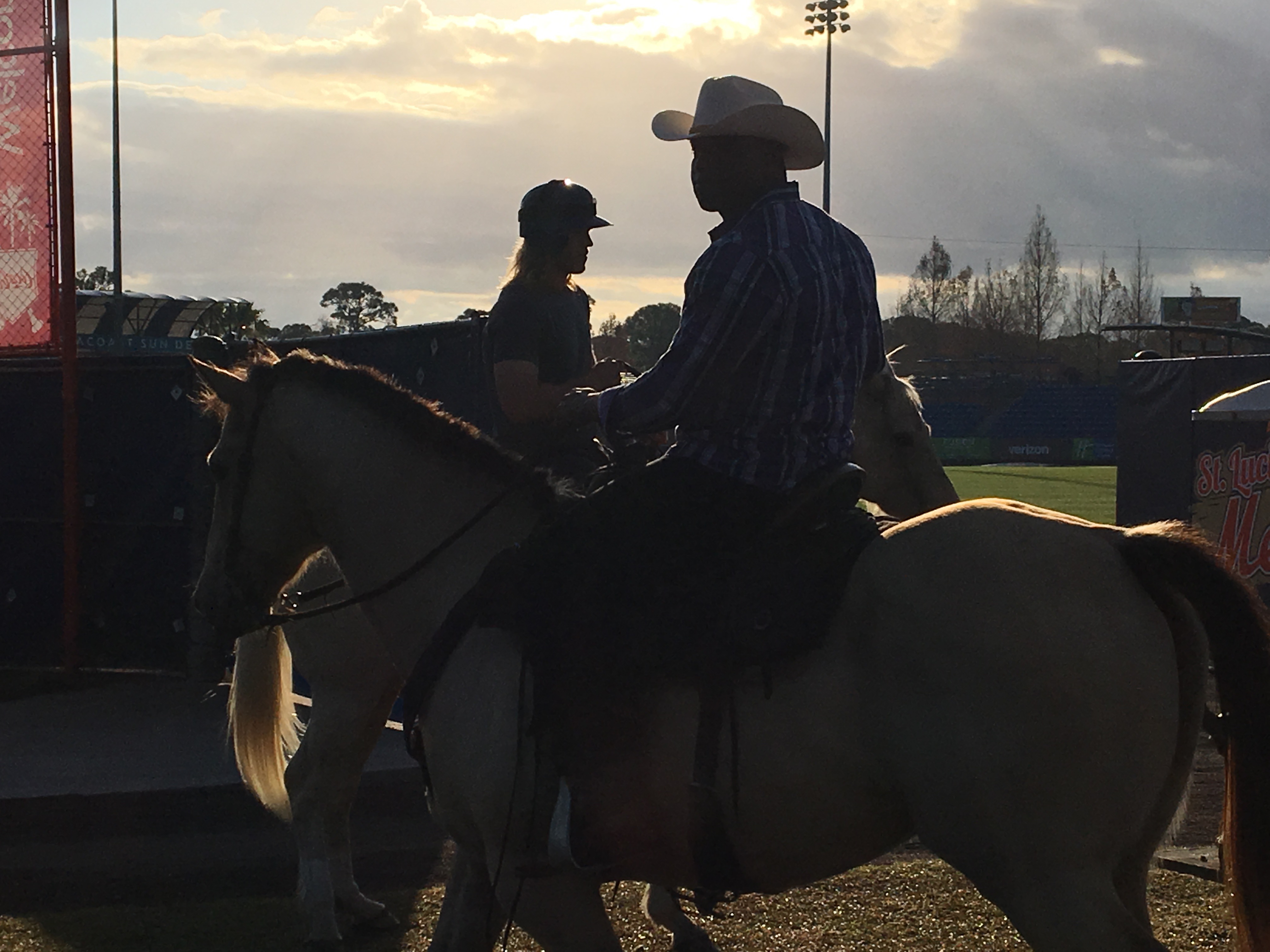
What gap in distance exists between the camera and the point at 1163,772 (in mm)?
2748

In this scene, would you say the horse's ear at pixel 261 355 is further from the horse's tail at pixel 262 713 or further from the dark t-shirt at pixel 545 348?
the horse's tail at pixel 262 713

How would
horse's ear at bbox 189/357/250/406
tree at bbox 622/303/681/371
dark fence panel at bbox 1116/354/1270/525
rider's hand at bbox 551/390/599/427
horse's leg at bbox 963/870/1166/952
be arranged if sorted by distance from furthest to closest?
1. tree at bbox 622/303/681/371
2. dark fence panel at bbox 1116/354/1270/525
3. horse's ear at bbox 189/357/250/406
4. rider's hand at bbox 551/390/599/427
5. horse's leg at bbox 963/870/1166/952

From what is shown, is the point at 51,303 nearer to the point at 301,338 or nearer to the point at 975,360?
the point at 301,338

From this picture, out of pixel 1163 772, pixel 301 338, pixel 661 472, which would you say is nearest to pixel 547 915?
pixel 661 472

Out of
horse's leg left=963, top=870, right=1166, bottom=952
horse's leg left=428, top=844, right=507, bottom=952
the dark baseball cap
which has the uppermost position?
the dark baseball cap

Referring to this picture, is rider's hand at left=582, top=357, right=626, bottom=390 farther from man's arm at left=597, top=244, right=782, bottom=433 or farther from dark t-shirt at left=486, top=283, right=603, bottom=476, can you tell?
man's arm at left=597, top=244, right=782, bottom=433

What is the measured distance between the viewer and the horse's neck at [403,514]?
3439 mm

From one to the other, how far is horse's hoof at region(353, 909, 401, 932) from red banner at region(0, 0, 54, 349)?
5554 millimetres

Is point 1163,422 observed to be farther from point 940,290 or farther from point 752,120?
point 940,290

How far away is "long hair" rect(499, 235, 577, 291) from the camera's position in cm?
443

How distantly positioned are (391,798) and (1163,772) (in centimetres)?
469

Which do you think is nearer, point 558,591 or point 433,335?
point 558,591

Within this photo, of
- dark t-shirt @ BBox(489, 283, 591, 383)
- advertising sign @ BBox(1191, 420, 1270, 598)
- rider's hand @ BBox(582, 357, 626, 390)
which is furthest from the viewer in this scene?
advertising sign @ BBox(1191, 420, 1270, 598)

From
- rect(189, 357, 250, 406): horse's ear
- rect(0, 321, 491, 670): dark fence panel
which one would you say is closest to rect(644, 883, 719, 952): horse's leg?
rect(189, 357, 250, 406): horse's ear
